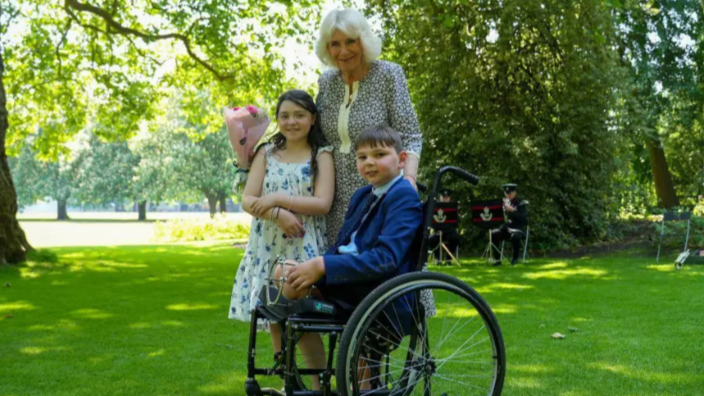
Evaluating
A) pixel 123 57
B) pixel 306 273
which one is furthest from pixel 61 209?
pixel 306 273

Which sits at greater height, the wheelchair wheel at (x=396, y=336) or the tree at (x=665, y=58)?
the tree at (x=665, y=58)

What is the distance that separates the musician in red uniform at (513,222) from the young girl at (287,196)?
10.3 metres

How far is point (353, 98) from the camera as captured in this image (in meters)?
3.47

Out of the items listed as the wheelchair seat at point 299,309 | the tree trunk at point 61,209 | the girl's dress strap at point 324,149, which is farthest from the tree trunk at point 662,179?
the tree trunk at point 61,209

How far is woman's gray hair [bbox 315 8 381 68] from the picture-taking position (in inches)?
131

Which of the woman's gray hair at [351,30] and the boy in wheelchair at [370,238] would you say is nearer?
the boy in wheelchair at [370,238]

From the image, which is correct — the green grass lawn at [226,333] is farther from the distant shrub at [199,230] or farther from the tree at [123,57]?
the distant shrub at [199,230]

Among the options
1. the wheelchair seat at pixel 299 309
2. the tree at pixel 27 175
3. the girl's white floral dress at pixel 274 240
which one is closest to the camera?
the wheelchair seat at pixel 299 309

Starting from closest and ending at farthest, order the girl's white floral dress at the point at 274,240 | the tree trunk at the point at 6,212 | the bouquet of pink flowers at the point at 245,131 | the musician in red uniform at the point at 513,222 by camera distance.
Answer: the girl's white floral dress at the point at 274,240 → the bouquet of pink flowers at the point at 245,131 → the tree trunk at the point at 6,212 → the musician in red uniform at the point at 513,222

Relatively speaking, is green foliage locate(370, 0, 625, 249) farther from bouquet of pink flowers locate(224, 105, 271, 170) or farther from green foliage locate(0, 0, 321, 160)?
bouquet of pink flowers locate(224, 105, 271, 170)

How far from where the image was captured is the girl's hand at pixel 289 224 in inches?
130

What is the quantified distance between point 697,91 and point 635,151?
11.3ft

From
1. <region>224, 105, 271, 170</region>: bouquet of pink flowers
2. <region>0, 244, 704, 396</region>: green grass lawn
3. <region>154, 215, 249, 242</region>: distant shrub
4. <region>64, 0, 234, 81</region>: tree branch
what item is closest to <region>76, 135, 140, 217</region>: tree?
<region>154, 215, 249, 242</region>: distant shrub

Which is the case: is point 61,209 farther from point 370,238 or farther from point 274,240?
point 370,238
